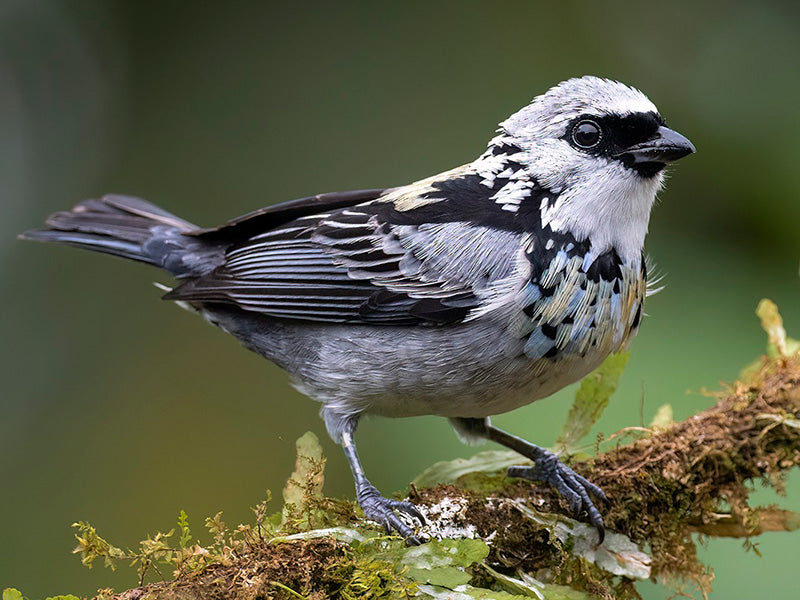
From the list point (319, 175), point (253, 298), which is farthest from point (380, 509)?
point (319, 175)

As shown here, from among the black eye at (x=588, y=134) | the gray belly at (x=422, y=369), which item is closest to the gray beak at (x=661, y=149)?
the black eye at (x=588, y=134)

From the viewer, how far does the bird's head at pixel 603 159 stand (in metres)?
3.04

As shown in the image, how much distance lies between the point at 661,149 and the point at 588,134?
0.27 metres

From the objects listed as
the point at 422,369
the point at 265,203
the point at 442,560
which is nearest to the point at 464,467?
the point at 422,369

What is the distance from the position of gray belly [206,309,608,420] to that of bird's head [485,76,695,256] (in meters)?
0.49

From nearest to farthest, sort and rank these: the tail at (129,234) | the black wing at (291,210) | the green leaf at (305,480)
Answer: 1. the green leaf at (305,480)
2. the black wing at (291,210)
3. the tail at (129,234)

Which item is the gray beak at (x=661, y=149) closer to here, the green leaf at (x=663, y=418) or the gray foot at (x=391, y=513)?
the green leaf at (x=663, y=418)

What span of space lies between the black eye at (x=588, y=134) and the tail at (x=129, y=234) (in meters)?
1.77

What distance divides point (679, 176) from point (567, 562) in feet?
10.2

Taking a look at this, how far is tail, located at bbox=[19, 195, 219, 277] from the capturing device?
3939 mm

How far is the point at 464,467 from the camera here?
3.16 meters

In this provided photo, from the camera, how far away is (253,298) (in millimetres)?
3514

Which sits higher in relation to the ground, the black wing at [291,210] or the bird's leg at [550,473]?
the black wing at [291,210]

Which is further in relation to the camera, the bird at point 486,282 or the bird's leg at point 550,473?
the bird at point 486,282
